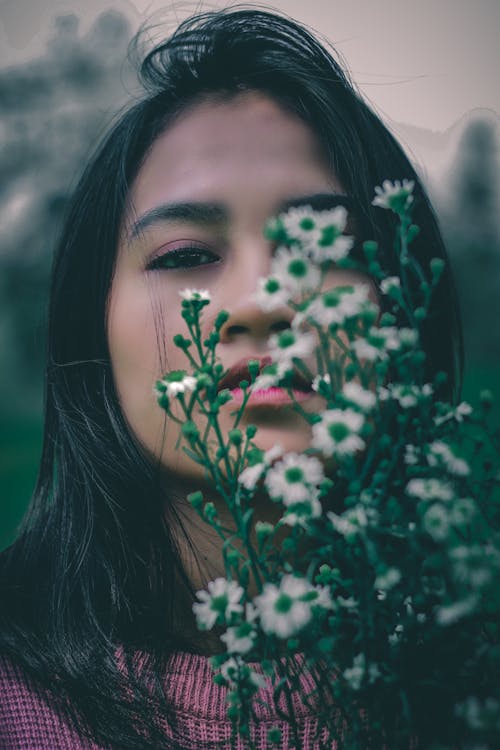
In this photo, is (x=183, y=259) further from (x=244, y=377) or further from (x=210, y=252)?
(x=244, y=377)

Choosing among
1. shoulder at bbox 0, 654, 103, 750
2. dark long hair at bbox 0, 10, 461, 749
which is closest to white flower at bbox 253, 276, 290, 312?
dark long hair at bbox 0, 10, 461, 749

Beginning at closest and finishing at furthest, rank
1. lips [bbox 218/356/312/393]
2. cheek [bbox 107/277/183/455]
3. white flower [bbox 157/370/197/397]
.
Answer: white flower [bbox 157/370/197/397] < lips [bbox 218/356/312/393] < cheek [bbox 107/277/183/455]

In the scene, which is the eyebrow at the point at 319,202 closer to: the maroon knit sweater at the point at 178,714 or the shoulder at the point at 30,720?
the maroon knit sweater at the point at 178,714

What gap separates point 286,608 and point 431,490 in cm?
12

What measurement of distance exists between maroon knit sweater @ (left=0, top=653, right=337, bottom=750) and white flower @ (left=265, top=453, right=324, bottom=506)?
51cm

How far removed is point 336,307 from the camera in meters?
0.43

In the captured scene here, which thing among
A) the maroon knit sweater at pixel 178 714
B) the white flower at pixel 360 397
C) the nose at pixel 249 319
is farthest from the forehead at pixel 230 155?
the maroon knit sweater at pixel 178 714

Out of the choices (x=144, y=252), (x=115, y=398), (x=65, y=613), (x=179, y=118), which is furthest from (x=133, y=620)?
(x=179, y=118)

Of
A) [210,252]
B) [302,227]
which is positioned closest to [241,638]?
[302,227]

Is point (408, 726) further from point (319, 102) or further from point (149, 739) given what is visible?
point (319, 102)

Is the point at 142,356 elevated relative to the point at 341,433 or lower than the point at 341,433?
elevated

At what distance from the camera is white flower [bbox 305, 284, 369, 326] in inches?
16.7

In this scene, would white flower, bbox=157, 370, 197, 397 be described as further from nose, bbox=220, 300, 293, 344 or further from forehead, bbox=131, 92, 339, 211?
forehead, bbox=131, 92, 339, 211

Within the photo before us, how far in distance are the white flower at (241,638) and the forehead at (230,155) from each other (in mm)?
573
